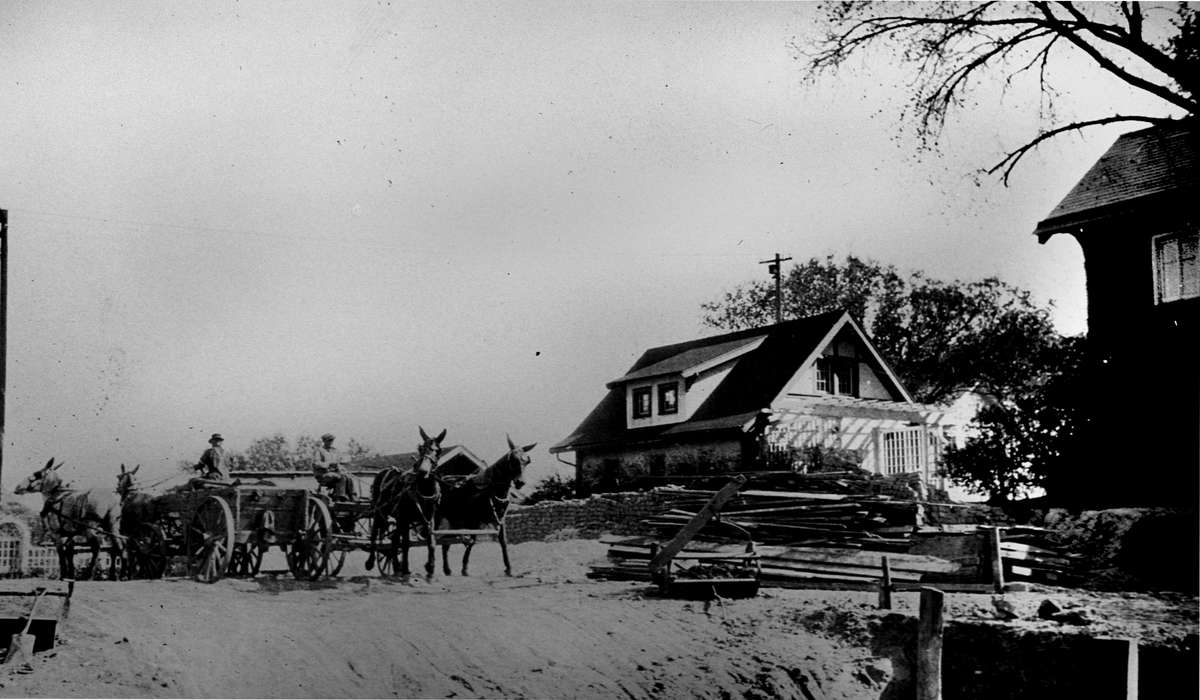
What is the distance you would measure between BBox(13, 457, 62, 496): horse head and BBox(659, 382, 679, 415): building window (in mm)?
4819

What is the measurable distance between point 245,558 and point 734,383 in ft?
16.1

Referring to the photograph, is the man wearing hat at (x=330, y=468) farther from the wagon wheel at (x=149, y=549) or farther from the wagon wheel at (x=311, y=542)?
the wagon wheel at (x=149, y=549)

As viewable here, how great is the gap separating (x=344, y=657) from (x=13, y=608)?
191cm

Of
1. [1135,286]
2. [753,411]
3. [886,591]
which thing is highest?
[1135,286]

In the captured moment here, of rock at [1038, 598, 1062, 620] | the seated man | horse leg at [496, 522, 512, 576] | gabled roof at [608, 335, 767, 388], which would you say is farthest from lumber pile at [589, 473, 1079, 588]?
the seated man

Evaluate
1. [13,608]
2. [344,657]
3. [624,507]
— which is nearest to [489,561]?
[624,507]

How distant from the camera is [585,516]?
418 inches

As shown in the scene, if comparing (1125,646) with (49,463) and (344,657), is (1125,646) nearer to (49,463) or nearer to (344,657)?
(344,657)

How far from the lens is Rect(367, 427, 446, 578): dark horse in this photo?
868cm

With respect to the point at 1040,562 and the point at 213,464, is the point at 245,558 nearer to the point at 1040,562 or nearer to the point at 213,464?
the point at 213,464

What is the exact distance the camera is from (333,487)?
8.42 meters

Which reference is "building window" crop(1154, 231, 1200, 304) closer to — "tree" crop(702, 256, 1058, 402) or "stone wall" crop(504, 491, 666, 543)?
"tree" crop(702, 256, 1058, 402)

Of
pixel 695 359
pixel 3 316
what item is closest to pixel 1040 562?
pixel 695 359

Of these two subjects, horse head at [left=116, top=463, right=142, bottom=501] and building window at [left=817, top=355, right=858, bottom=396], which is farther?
building window at [left=817, top=355, right=858, bottom=396]
